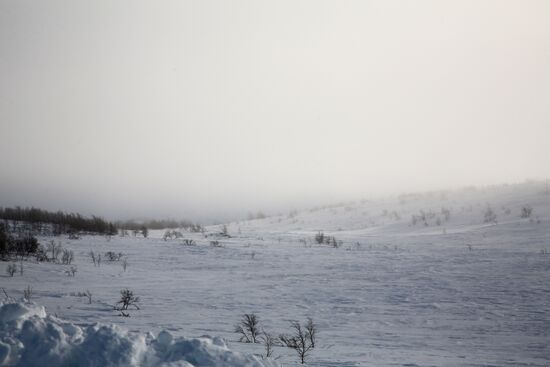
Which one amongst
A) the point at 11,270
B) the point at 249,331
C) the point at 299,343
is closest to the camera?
the point at 299,343

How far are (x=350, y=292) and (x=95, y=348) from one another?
6172 millimetres

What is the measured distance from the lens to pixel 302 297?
8.20 meters

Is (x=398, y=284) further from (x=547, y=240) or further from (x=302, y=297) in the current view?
(x=547, y=240)

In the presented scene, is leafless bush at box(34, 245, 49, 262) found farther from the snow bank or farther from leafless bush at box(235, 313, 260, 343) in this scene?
the snow bank

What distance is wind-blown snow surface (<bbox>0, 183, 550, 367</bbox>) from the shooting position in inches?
217

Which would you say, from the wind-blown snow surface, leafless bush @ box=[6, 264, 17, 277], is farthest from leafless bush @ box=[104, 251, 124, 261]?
leafless bush @ box=[6, 264, 17, 277]

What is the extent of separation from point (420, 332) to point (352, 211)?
25704 mm

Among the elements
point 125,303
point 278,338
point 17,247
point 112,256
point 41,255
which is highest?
point 17,247

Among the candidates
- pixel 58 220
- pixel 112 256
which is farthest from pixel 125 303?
pixel 58 220

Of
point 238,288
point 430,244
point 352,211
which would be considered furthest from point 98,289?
point 352,211

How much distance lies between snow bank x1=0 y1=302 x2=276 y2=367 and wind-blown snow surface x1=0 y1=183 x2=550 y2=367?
133 cm

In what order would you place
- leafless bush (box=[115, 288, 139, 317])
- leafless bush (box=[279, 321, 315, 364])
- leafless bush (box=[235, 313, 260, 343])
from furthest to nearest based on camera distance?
leafless bush (box=[115, 288, 139, 317]), leafless bush (box=[235, 313, 260, 343]), leafless bush (box=[279, 321, 315, 364])

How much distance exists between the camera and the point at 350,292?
8539mm

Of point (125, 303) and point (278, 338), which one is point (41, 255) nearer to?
point (125, 303)
